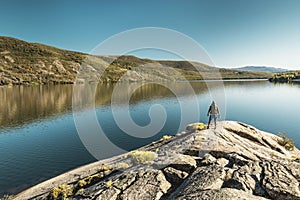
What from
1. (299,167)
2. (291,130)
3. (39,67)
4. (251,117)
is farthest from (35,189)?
(39,67)

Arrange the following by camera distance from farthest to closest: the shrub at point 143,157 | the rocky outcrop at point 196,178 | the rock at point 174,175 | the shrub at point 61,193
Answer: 1. the shrub at point 143,157
2. the shrub at point 61,193
3. the rock at point 174,175
4. the rocky outcrop at point 196,178

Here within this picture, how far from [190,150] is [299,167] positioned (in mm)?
7692

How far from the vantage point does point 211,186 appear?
1095cm

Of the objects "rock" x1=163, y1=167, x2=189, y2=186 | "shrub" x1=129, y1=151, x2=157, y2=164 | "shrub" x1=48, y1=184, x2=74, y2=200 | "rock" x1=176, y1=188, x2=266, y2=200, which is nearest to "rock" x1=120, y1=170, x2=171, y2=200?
"rock" x1=163, y1=167, x2=189, y2=186

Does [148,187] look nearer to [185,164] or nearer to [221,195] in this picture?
[185,164]

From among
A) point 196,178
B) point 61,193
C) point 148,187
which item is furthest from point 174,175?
point 61,193

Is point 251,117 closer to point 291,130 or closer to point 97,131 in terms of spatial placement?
point 291,130

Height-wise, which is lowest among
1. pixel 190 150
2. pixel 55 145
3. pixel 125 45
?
pixel 55 145

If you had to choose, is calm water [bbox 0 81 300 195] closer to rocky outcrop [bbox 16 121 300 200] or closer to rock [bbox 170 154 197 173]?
rocky outcrop [bbox 16 121 300 200]

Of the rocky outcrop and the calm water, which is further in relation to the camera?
the calm water

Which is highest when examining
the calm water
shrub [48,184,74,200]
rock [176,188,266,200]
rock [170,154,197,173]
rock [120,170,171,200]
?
rock [176,188,266,200]

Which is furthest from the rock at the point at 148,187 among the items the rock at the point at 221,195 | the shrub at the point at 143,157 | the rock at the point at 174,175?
the shrub at the point at 143,157

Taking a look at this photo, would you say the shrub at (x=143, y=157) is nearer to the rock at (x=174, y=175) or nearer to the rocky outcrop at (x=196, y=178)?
the rocky outcrop at (x=196, y=178)

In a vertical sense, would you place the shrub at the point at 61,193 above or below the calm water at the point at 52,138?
above
